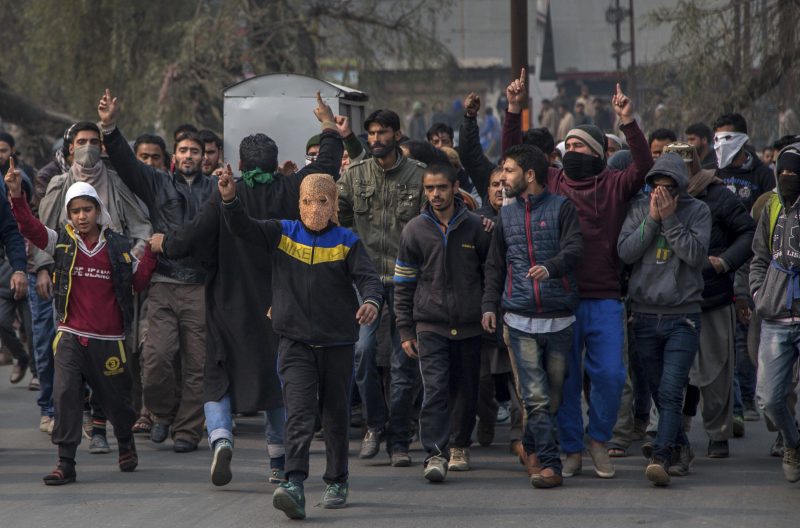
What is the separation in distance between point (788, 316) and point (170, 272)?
167 inches

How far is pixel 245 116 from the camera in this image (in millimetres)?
12562

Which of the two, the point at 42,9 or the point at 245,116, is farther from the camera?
the point at 42,9

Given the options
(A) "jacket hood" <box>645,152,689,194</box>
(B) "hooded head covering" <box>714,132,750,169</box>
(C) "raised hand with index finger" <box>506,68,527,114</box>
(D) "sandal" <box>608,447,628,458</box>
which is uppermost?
(C) "raised hand with index finger" <box>506,68,527,114</box>

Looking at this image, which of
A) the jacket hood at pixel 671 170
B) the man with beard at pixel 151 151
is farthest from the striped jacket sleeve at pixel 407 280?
the man with beard at pixel 151 151

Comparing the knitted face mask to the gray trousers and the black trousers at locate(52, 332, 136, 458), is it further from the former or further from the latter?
the gray trousers

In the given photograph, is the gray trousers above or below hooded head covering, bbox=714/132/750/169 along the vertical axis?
below

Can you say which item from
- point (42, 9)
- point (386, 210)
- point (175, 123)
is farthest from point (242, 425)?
point (42, 9)

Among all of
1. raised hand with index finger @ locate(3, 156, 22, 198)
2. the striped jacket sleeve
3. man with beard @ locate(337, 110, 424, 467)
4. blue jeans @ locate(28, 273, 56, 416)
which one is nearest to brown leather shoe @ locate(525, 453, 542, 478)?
the striped jacket sleeve

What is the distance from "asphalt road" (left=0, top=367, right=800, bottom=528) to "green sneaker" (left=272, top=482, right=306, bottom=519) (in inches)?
3.5

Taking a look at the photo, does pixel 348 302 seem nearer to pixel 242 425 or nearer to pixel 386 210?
pixel 386 210

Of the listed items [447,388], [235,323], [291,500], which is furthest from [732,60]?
[291,500]

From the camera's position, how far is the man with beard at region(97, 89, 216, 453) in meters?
9.66

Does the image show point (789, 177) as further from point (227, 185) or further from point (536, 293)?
point (227, 185)

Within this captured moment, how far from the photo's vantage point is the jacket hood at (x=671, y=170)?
26.7 feet
